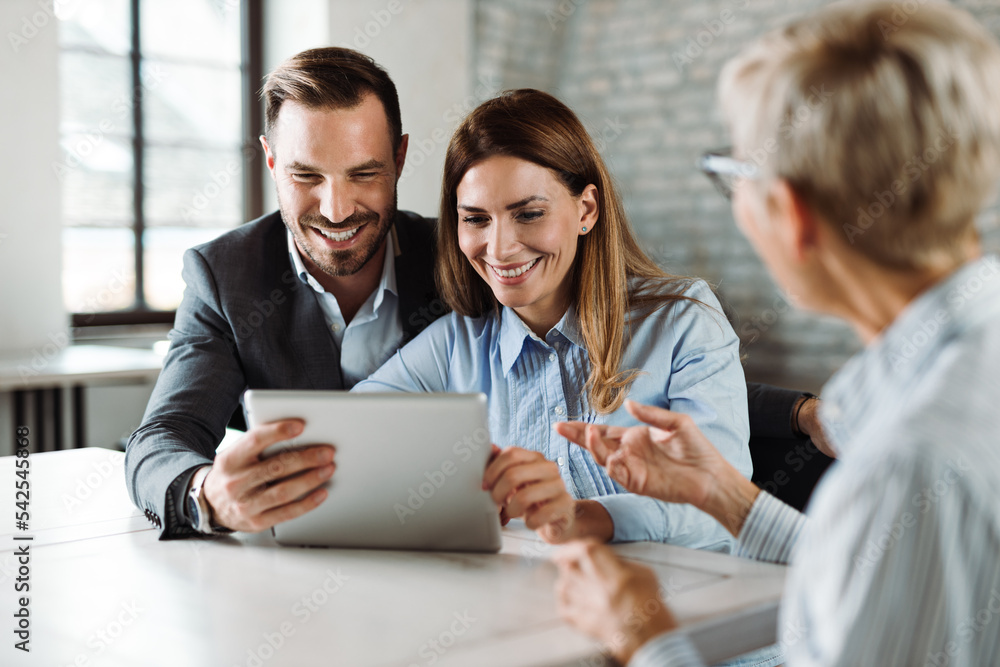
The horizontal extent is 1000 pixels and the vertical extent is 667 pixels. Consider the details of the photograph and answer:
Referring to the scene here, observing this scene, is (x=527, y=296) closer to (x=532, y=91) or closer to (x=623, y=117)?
(x=532, y=91)

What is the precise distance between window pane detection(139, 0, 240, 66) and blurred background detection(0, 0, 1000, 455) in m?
0.01

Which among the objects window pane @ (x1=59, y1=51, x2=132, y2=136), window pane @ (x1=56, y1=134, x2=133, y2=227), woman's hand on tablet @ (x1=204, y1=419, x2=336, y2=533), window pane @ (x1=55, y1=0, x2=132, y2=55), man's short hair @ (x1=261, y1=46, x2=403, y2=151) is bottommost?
woman's hand on tablet @ (x1=204, y1=419, x2=336, y2=533)

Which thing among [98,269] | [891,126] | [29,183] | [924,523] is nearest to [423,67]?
[98,269]

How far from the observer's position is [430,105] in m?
5.18

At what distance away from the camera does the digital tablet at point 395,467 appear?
1.18 meters

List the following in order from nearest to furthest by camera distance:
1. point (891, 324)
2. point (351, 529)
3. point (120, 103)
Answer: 1. point (891, 324)
2. point (351, 529)
3. point (120, 103)

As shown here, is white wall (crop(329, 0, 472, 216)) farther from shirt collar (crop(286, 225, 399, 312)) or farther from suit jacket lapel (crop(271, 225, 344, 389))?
suit jacket lapel (crop(271, 225, 344, 389))

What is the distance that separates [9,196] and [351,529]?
3.28 meters

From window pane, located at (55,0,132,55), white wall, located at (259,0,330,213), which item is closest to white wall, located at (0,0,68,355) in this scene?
window pane, located at (55,0,132,55)

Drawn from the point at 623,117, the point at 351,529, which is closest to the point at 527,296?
the point at 351,529

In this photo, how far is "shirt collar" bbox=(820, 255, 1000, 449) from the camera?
713 millimetres

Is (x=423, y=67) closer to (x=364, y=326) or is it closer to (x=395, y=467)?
(x=364, y=326)

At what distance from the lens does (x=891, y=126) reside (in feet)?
2.32

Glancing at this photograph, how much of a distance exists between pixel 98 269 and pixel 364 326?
2.80 meters
